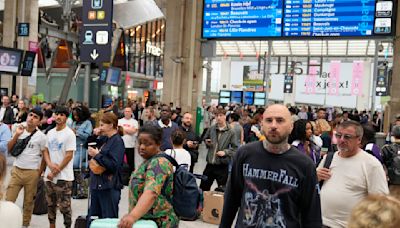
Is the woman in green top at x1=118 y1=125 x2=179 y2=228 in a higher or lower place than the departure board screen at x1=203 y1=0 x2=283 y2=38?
lower

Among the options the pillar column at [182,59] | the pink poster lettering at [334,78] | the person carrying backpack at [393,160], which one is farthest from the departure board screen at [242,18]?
the pink poster lettering at [334,78]

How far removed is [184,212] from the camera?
3.04 m

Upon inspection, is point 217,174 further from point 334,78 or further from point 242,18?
point 334,78

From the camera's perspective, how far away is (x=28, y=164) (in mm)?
5109

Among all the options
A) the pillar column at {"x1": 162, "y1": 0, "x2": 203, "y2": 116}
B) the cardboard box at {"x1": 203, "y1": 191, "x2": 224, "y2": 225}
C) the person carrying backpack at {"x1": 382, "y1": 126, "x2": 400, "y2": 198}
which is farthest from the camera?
the pillar column at {"x1": 162, "y1": 0, "x2": 203, "y2": 116}

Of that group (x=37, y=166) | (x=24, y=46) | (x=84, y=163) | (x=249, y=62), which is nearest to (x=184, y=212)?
(x=37, y=166)

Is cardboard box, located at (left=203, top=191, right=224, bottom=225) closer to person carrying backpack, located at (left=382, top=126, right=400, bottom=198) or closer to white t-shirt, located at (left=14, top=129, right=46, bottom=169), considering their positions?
person carrying backpack, located at (left=382, top=126, right=400, bottom=198)

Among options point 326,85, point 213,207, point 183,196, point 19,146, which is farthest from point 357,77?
point 183,196

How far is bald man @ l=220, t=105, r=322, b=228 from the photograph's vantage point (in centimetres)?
235

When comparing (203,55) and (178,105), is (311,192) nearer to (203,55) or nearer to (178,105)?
(203,55)

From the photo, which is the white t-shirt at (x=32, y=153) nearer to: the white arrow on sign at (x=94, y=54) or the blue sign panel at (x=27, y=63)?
the white arrow on sign at (x=94, y=54)

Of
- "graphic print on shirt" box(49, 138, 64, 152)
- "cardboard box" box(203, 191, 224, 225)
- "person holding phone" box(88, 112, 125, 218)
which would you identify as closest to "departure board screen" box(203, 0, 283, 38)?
"cardboard box" box(203, 191, 224, 225)

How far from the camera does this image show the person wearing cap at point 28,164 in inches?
→ 201

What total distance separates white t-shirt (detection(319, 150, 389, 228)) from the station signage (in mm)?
4448
